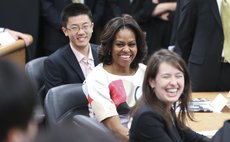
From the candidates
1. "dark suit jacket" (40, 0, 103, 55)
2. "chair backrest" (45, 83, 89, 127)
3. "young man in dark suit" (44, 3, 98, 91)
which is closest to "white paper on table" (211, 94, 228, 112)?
"chair backrest" (45, 83, 89, 127)

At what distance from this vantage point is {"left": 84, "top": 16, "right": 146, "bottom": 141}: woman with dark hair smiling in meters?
2.83

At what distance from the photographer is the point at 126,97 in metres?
2.90

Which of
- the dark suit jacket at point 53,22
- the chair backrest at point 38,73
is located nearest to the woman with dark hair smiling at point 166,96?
the chair backrest at point 38,73

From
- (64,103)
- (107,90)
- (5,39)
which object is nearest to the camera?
(107,90)

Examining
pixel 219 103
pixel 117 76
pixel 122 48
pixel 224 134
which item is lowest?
pixel 219 103

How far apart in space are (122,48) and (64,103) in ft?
1.57

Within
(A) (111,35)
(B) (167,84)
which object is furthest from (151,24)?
(B) (167,84)

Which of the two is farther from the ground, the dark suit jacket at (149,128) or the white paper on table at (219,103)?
the dark suit jacket at (149,128)

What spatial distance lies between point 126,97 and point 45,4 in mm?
2216

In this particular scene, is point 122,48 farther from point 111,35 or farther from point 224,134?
point 224,134

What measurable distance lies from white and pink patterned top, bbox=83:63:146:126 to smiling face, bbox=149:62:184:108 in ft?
1.33

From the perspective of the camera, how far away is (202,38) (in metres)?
3.84

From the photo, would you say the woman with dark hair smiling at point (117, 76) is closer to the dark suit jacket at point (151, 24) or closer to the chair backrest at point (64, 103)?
the chair backrest at point (64, 103)

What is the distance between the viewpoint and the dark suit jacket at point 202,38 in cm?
378
